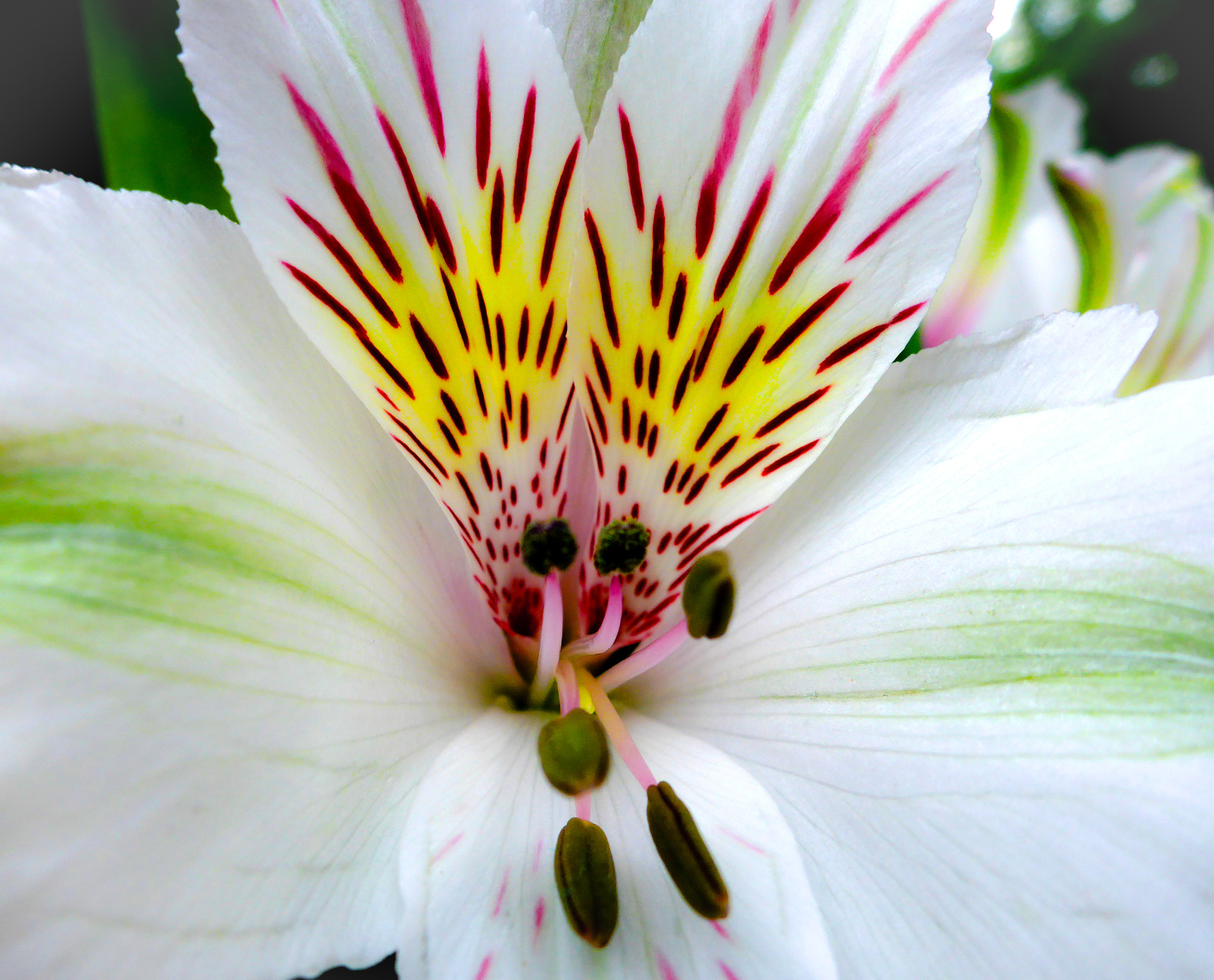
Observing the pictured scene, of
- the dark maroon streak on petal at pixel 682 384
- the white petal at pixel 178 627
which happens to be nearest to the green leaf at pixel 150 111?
the white petal at pixel 178 627

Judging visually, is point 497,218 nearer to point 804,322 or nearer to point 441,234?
point 441,234

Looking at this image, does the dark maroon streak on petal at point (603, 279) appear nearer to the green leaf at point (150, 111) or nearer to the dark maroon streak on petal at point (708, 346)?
the dark maroon streak on petal at point (708, 346)

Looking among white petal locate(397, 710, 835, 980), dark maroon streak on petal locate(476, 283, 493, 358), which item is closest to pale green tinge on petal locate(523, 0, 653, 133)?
dark maroon streak on petal locate(476, 283, 493, 358)

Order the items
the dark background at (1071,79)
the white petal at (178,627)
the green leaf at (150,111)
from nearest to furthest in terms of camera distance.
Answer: the white petal at (178,627) → the green leaf at (150,111) → the dark background at (1071,79)

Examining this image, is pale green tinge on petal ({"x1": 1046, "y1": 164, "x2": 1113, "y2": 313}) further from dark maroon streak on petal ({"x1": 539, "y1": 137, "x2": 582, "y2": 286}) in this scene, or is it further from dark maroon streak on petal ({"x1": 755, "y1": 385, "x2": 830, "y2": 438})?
dark maroon streak on petal ({"x1": 539, "y1": 137, "x2": 582, "y2": 286})

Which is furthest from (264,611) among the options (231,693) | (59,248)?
(59,248)
